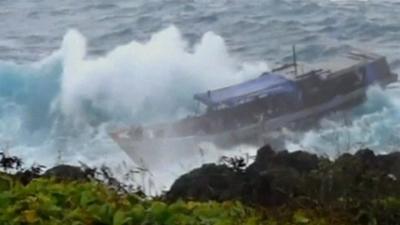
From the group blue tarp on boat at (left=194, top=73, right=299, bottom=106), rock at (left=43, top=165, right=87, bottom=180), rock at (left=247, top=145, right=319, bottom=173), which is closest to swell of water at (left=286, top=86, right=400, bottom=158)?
blue tarp on boat at (left=194, top=73, right=299, bottom=106)

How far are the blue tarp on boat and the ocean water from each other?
91cm

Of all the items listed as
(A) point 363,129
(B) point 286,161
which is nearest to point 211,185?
(B) point 286,161

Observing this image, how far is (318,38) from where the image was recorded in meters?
22.7

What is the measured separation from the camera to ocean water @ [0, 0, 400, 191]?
18.2 m

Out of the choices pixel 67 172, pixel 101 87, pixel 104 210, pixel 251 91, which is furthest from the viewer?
pixel 101 87

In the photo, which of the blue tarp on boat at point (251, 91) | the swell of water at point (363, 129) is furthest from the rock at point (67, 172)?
the blue tarp on boat at point (251, 91)

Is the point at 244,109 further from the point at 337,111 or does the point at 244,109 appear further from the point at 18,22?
the point at 18,22

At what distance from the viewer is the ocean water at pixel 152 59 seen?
18.2 meters

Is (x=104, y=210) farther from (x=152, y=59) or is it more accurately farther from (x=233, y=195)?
(x=152, y=59)

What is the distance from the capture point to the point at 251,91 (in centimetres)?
1888

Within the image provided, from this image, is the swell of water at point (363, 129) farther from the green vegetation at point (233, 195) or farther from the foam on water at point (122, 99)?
the green vegetation at point (233, 195)

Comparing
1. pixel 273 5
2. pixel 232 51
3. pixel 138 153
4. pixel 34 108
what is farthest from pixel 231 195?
pixel 273 5

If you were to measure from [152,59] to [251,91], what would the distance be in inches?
162

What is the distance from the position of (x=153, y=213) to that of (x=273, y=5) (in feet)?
69.6
